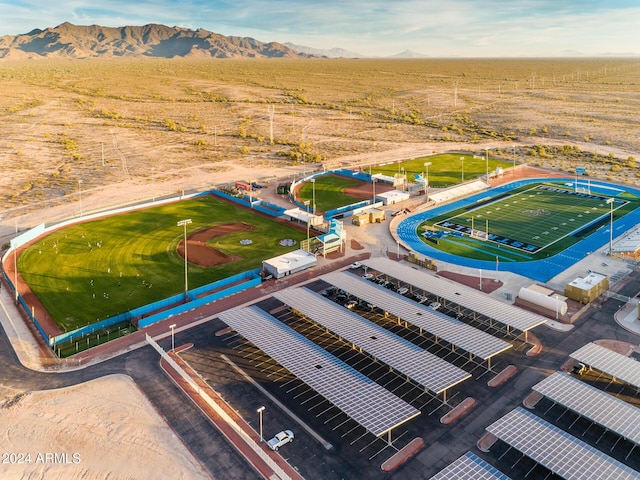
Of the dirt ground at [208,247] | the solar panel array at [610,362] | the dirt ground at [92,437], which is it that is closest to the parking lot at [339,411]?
the solar panel array at [610,362]

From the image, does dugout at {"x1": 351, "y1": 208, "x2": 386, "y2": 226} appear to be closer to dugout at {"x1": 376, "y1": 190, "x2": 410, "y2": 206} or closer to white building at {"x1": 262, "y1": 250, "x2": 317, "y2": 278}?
dugout at {"x1": 376, "y1": 190, "x2": 410, "y2": 206}

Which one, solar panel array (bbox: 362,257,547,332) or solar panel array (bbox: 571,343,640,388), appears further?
solar panel array (bbox: 362,257,547,332)

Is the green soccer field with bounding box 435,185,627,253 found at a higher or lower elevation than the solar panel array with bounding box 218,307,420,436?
higher

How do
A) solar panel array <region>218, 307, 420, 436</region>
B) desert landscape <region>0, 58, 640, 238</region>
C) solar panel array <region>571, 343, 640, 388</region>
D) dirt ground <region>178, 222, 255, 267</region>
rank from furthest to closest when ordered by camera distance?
desert landscape <region>0, 58, 640, 238</region> → dirt ground <region>178, 222, 255, 267</region> → solar panel array <region>571, 343, 640, 388</region> → solar panel array <region>218, 307, 420, 436</region>

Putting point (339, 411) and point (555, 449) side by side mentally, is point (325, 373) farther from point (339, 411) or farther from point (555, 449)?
point (555, 449)

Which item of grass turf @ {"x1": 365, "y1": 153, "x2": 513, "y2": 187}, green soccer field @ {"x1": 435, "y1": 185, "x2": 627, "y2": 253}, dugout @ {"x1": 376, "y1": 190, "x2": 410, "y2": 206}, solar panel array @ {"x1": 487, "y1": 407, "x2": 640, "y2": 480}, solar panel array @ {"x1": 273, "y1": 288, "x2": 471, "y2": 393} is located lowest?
solar panel array @ {"x1": 487, "y1": 407, "x2": 640, "y2": 480}

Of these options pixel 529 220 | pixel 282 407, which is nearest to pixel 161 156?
pixel 529 220

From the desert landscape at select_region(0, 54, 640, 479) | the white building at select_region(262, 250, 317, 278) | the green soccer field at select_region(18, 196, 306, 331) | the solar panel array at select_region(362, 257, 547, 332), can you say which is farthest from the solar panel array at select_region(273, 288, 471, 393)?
the desert landscape at select_region(0, 54, 640, 479)

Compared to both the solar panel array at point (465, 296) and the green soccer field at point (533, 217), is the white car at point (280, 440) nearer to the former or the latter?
the solar panel array at point (465, 296)
